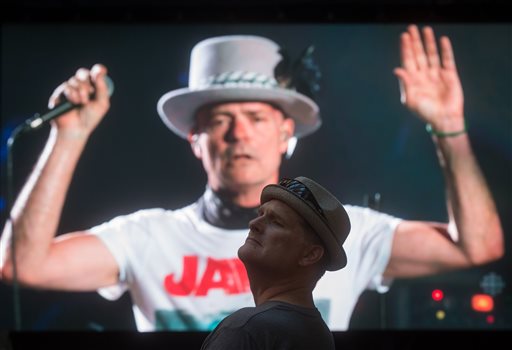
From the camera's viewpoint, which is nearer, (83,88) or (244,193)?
(244,193)

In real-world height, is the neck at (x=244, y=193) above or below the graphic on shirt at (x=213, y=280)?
above

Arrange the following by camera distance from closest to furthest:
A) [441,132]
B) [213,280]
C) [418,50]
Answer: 1. [213,280]
2. [441,132]
3. [418,50]

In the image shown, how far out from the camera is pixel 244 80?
496 centimetres

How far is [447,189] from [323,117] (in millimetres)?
823

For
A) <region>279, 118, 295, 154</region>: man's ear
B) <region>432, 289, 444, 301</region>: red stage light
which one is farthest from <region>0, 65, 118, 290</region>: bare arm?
<region>432, 289, 444, 301</region>: red stage light

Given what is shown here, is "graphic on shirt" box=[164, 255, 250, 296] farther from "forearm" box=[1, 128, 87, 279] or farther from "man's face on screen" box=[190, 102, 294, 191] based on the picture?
"forearm" box=[1, 128, 87, 279]

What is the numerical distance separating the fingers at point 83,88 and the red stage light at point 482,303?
2.43 m

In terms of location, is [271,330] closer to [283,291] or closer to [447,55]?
[283,291]

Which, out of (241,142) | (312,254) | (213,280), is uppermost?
(241,142)

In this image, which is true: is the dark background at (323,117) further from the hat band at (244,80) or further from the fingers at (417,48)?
the hat band at (244,80)

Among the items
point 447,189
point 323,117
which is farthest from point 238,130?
point 447,189

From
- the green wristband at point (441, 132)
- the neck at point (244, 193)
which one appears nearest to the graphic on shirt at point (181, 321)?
the neck at point (244, 193)

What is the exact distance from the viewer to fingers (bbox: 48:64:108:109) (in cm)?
509

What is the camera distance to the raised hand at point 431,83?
199 inches
